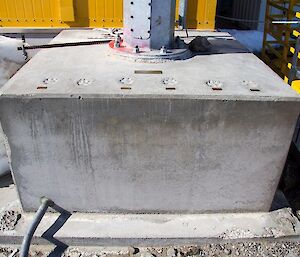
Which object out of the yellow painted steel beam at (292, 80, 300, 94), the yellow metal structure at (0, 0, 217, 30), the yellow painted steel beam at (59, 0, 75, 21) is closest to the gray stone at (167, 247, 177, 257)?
the yellow painted steel beam at (292, 80, 300, 94)

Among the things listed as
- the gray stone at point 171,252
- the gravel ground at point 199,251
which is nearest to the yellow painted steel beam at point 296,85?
the gravel ground at point 199,251

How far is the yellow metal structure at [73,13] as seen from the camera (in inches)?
180

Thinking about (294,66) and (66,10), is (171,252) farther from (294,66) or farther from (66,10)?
(66,10)

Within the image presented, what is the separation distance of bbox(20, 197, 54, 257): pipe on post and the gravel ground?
0.63 ft

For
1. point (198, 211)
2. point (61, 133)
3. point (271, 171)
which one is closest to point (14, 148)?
point (61, 133)

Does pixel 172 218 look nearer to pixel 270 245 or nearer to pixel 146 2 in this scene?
pixel 270 245

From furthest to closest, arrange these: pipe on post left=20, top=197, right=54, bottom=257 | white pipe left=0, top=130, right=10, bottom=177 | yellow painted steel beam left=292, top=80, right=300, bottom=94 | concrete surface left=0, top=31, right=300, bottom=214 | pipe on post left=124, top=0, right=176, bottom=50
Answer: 1. yellow painted steel beam left=292, top=80, right=300, bottom=94
2. white pipe left=0, top=130, right=10, bottom=177
3. pipe on post left=124, top=0, right=176, bottom=50
4. pipe on post left=20, top=197, right=54, bottom=257
5. concrete surface left=0, top=31, right=300, bottom=214

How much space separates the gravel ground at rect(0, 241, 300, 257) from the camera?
299 centimetres

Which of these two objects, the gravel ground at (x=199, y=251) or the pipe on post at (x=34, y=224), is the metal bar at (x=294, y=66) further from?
the pipe on post at (x=34, y=224)

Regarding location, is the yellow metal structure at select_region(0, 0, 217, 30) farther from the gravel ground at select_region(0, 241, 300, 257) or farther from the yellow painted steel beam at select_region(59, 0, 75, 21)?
the gravel ground at select_region(0, 241, 300, 257)

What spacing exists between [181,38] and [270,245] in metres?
2.36

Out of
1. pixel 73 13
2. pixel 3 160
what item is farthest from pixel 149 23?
pixel 3 160

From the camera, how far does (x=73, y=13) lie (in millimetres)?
4570

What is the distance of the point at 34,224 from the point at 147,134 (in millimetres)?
1204
